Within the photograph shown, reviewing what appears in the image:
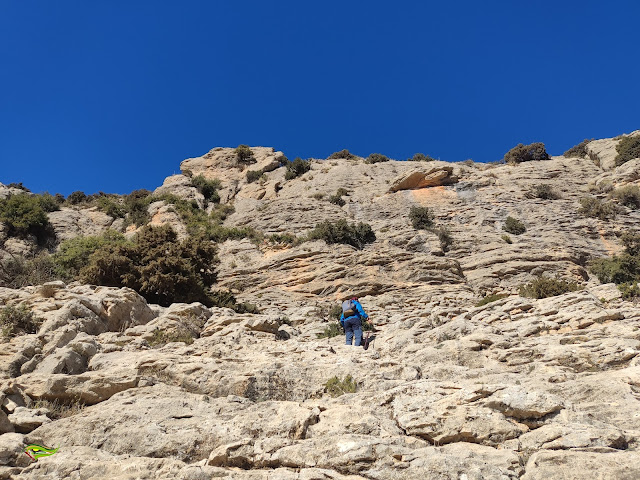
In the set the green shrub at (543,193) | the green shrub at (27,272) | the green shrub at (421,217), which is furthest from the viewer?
the green shrub at (543,193)

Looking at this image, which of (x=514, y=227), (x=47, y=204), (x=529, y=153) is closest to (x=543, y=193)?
(x=514, y=227)

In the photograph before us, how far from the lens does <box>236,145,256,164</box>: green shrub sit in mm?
47562

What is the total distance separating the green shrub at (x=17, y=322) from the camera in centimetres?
1046

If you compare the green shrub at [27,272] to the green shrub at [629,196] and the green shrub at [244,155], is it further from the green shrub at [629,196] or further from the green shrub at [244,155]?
the green shrub at [629,196]

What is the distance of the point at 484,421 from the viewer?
17.4 feet

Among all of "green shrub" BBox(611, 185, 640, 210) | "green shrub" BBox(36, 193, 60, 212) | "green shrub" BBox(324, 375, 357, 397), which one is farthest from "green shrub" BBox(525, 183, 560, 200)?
"green shrub" BBox(36, 193, 60, 212)

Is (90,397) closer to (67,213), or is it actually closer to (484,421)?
(484,421)

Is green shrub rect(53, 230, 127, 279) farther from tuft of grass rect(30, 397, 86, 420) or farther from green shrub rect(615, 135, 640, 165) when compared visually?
green shrub rect(615, 135, 640, 165)

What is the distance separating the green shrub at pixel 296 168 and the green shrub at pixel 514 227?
19.9 metres

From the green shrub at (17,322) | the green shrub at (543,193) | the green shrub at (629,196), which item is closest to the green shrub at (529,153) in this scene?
the green shrub at (543,193)

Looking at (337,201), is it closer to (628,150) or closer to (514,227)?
(514,227)

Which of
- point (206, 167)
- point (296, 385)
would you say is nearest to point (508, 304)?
point (296, 385)

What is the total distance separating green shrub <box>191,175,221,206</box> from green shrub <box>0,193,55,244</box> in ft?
38.6

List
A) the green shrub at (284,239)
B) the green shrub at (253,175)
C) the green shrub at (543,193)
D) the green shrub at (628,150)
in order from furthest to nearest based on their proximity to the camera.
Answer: the green shrub at (253,175), the green shrub at (628,150), the green shrub at (543,193), the green shrub at (284,239)
